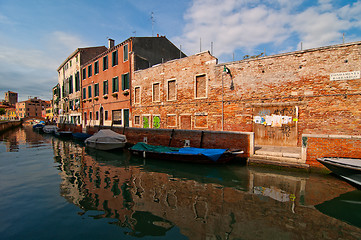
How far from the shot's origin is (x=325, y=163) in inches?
260

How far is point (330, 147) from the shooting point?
280 inches

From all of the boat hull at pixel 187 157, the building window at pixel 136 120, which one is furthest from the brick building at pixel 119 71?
the boat hull at pixel 187 157

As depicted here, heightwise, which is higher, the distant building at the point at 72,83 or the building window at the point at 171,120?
the distant building at the point at 72,83

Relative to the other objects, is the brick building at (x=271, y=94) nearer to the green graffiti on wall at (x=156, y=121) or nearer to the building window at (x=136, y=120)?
the green graffiti on wall at (x=156, y=121)

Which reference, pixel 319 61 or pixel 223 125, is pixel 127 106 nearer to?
pixel 223 125

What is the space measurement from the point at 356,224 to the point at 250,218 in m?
2.38

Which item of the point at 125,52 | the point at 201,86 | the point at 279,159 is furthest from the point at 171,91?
the point at 279,159

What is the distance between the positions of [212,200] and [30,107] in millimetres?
108547

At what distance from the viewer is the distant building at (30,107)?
8319 centimetres

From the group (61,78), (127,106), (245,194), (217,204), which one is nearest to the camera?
(217,204)

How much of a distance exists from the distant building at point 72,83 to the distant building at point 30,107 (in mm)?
68455

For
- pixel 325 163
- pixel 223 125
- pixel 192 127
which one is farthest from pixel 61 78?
pixel 325 163

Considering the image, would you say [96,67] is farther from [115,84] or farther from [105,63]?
[115,84]

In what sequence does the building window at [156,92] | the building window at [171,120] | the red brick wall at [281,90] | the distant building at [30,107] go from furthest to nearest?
the distant building at [30,107]
the building window at [156,92]
the building window at [171,120]
the red brick wall at [281,90]
